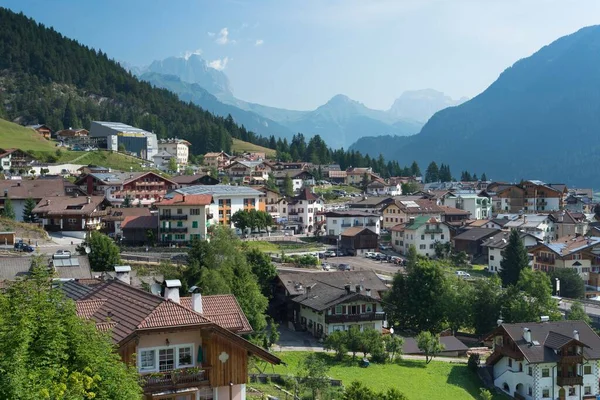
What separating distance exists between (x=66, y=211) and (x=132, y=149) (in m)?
55.3

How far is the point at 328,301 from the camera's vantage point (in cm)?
4184

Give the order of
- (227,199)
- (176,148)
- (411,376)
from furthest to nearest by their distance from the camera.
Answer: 1. (176,148)
2. (227,199)
3. (411,376)

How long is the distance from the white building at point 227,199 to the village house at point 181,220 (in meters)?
5.50

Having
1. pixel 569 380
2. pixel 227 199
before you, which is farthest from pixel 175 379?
pixel 227 199

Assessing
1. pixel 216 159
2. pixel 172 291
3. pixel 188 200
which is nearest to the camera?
pixel 172 291

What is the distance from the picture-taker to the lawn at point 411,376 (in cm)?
3095

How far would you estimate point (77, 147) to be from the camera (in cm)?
10794

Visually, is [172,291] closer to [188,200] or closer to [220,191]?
[188,200]

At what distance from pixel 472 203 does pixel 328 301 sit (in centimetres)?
5802

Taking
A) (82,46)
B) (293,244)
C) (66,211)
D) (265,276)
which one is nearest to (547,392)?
(265,276)

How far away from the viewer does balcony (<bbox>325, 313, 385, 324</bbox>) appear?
40.8m

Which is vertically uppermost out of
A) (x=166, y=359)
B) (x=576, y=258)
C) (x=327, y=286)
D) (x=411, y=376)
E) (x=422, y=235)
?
(x=166, y=359)

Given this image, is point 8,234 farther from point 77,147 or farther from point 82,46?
point 82,46

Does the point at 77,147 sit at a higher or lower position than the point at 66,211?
higher
